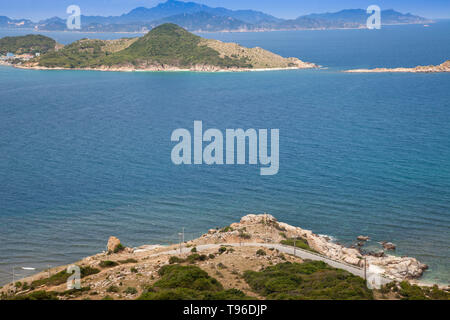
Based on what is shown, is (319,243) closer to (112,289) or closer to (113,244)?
(113,244)

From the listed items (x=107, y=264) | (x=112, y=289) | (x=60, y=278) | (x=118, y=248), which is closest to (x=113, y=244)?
(x=118, y=248)

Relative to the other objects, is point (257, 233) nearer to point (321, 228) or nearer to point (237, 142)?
point (321, 228)

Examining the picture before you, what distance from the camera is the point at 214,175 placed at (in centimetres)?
5950

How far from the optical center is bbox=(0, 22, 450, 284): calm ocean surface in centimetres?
4375

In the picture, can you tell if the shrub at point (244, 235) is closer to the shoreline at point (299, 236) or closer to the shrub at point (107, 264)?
the shoreline at point (299, 236)

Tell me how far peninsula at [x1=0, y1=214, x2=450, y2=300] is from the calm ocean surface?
376 cm

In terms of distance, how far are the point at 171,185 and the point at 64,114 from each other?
170 ft

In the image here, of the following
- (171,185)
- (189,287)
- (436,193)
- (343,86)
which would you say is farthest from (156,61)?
(189,287)

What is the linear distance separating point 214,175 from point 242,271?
2825 centimetres

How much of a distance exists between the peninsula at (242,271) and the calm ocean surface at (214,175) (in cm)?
376

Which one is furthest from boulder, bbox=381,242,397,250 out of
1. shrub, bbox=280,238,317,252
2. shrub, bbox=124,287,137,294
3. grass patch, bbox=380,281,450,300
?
shrub, bbox=124,287,137,294

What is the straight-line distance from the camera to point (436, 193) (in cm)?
4984

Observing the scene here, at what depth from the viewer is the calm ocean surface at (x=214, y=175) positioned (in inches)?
1722

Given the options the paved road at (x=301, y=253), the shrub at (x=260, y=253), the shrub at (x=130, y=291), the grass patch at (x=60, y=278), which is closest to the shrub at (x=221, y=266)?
the shrub at (x=260, y=253)
